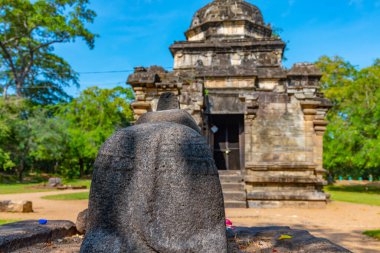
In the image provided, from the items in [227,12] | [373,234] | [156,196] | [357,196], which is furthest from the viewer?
[227,12]

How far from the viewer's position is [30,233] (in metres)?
4.41

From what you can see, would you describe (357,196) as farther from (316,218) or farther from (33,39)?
(33,39)

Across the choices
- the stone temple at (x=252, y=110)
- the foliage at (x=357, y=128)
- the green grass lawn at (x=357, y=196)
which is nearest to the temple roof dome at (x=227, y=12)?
the stone temple at (x=252, y=110)

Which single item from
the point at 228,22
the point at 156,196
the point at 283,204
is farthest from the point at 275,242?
the point at 228,22

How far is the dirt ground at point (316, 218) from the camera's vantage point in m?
6.78

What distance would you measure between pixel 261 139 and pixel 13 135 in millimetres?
17574

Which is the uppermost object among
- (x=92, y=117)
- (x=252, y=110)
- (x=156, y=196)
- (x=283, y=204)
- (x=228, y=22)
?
(x=228, y=22)

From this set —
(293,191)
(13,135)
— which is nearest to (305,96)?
(293,191)

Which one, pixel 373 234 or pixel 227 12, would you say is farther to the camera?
pixel 227 12

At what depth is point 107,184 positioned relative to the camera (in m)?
2.42

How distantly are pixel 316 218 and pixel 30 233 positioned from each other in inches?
289

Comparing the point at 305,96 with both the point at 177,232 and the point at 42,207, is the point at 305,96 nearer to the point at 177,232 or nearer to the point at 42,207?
the point at 42,207

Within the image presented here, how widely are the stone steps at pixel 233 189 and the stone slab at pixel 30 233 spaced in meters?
6.64

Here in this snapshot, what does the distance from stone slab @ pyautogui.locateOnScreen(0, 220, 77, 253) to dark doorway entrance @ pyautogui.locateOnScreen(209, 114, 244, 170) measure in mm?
9668
